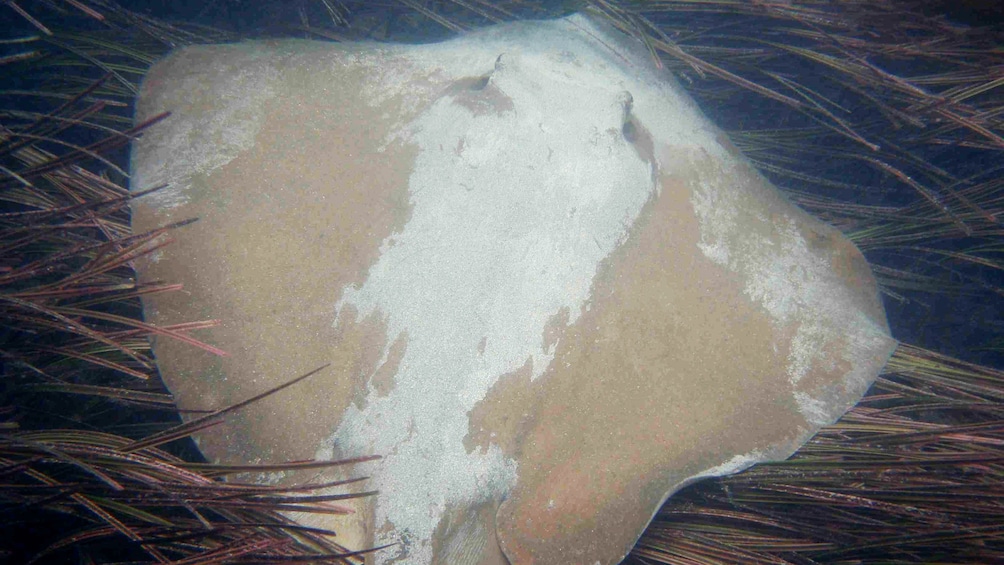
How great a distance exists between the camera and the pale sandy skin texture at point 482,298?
1.90m

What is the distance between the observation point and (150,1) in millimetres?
4434

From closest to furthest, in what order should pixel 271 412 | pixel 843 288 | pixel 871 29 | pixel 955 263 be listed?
pixel 271 412 < pixel 843 288 < pixel 871 29 < pixel 955 263

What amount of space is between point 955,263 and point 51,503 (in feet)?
23.6

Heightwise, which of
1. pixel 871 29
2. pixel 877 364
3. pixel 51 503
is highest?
pixel 871 29

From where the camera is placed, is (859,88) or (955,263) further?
(955,263)

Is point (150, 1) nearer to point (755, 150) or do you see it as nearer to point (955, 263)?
point (755, 150)

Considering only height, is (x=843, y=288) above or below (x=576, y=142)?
below

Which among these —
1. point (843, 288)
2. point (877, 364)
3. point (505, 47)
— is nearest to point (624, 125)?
point (505, 47)

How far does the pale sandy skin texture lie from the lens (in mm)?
1904

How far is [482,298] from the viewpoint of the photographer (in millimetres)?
2100

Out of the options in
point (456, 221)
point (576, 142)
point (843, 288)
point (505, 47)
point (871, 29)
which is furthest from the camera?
point (871, 29)

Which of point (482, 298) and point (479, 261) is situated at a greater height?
point (479, 261)

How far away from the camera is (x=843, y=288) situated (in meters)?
2.53

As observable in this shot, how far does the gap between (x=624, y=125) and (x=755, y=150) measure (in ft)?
9.67
